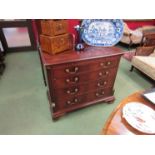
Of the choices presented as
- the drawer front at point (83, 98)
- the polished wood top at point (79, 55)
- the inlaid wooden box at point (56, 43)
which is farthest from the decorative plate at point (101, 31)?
the drawer front at point (83, 98)

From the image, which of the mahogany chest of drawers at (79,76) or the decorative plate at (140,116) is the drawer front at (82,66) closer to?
the mahogany chest of drawers at (79,76)

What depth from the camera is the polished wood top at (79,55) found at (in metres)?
1.17

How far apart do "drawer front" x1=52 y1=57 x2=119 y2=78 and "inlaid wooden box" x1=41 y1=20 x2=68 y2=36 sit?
33cm

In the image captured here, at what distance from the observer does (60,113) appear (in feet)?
5.07

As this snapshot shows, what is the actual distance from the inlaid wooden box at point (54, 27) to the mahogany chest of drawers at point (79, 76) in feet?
0.70

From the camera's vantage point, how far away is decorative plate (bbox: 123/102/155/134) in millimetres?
702

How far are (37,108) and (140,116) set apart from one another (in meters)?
1.39

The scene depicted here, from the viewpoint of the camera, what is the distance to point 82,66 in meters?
1.29

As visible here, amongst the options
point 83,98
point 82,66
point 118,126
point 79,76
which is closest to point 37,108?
point 83,98

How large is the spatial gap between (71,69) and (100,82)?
1.58 ft
